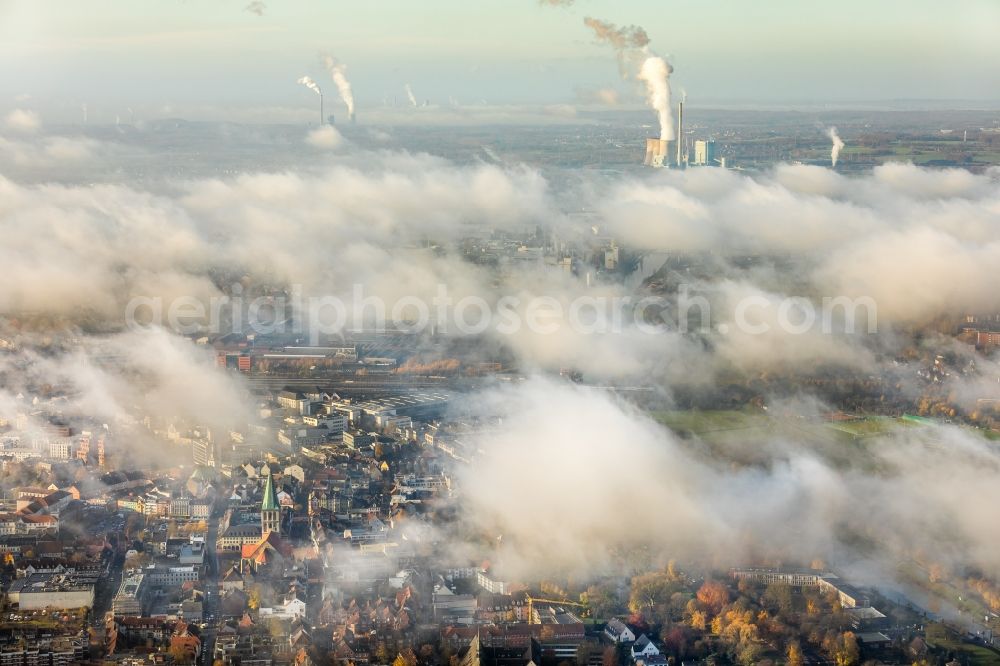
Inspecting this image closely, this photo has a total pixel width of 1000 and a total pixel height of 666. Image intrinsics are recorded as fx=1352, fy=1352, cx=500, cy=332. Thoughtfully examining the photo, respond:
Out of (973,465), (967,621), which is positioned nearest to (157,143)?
(973,465)

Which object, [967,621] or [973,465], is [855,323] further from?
[967,621]

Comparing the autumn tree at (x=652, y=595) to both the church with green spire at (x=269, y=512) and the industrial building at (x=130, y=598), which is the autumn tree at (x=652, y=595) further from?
the industrial building at (x=130, y=598)

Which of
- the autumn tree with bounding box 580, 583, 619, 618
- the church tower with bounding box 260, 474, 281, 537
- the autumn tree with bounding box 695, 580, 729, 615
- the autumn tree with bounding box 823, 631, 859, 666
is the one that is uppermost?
the church tower with bounding box 260, 474, 281, 537

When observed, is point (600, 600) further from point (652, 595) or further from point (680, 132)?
point (680, 132)

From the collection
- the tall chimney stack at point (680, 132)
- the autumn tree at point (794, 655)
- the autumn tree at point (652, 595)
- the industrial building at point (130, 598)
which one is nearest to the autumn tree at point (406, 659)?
the autumn tree at point (652, 595)

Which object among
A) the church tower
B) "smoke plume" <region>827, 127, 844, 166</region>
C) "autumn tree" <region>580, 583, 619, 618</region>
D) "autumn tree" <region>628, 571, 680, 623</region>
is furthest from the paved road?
"smoke plume" <region>827, 127, 844, 166</region>

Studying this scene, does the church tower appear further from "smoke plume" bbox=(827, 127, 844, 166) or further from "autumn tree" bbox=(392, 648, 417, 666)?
"smoke plume" bbox=(827, 127, 844, 166)
